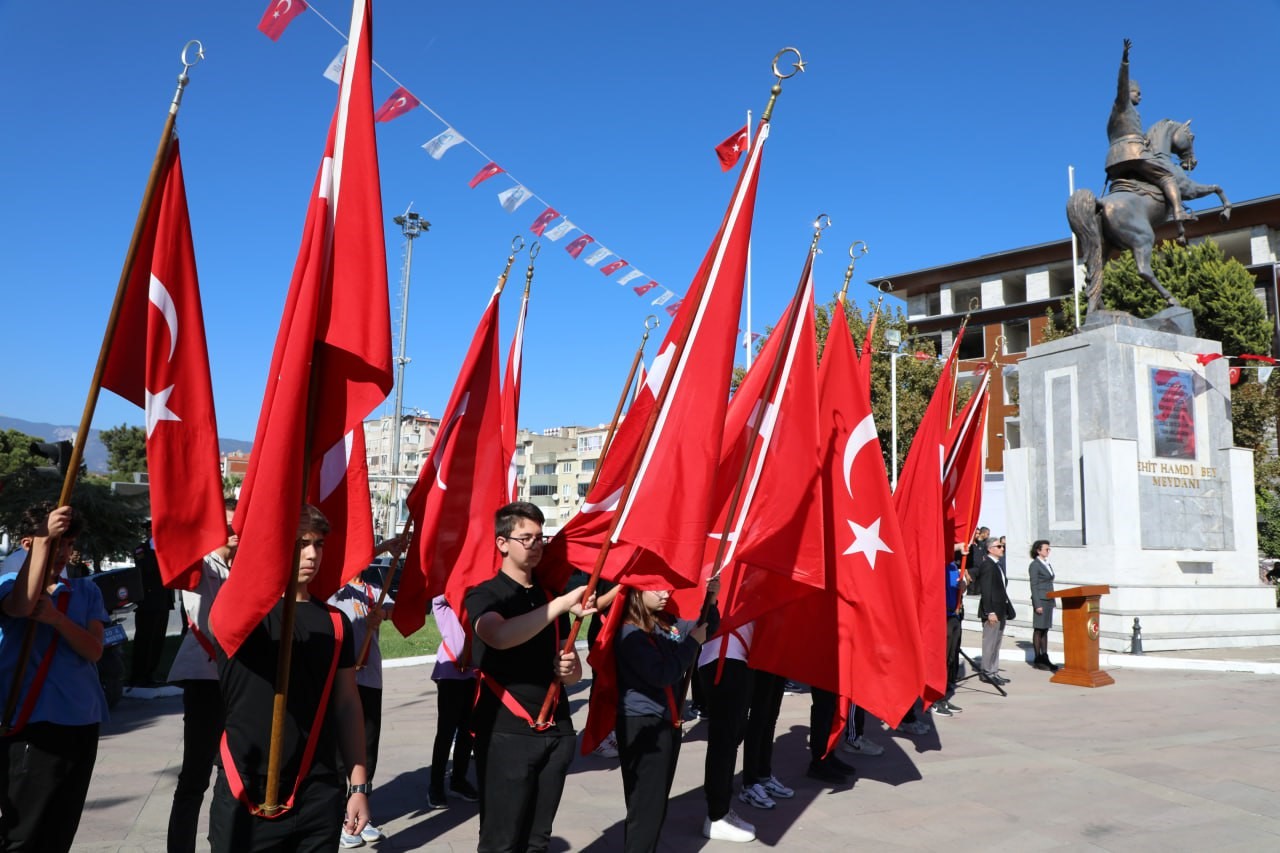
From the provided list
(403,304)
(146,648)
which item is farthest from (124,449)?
(146,648)

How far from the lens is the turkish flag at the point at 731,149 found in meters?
5.75

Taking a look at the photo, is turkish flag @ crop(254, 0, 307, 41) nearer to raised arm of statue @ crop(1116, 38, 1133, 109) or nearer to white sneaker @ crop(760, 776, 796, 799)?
white sneaker @ crop(760, 776, 796, 799)

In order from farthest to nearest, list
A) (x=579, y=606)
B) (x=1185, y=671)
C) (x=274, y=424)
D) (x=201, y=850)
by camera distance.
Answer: (x=1185, y=671) → (x=201, y=850) → (x=579, y=606) → (x=274, y=424)

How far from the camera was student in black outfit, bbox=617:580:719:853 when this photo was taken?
4.38 m

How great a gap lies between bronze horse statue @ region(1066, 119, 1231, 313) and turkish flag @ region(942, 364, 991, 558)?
7904mm

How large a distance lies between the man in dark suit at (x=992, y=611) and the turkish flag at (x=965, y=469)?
0.90 meters

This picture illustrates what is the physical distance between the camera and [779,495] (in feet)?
18.0

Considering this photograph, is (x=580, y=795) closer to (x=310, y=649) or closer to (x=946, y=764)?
(x=946, y=764)

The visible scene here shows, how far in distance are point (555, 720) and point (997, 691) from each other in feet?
28.7

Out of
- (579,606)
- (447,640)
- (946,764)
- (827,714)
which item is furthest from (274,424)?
(946,764)

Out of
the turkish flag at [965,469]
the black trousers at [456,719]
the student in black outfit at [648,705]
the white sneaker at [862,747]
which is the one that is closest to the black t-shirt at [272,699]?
the student in black outfit at [648,705]

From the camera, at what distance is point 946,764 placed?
24.5 feet

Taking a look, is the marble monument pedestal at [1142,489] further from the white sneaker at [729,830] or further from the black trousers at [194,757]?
the black trousers at [194,757]

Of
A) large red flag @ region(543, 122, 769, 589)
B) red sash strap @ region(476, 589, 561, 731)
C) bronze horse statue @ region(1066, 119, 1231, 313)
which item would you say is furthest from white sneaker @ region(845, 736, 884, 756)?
bronze horse statue @ region(1066, 119, 1231, 313)
